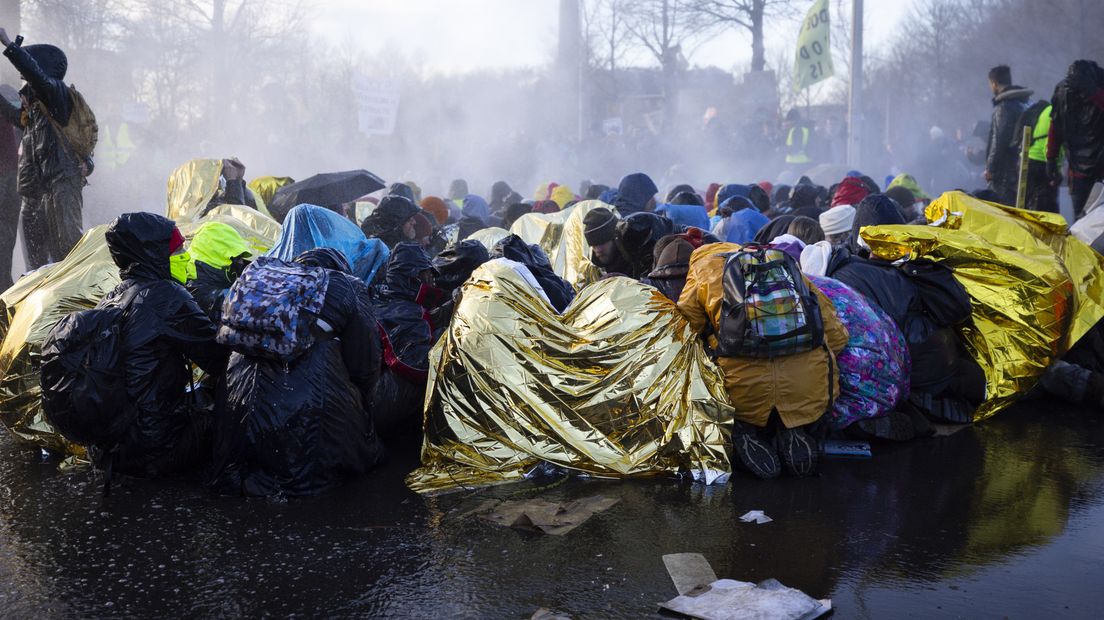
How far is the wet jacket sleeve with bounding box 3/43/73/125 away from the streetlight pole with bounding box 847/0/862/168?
15753mm

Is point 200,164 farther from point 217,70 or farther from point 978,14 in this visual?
point 978,14

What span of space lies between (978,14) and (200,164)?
34.0 m

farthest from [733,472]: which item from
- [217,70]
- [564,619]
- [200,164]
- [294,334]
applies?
[217,70]

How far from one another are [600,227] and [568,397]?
2390mm

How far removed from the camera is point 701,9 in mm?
36844

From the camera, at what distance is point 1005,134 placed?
11156mm

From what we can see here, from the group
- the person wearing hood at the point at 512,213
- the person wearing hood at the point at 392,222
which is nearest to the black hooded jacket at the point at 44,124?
the person wearing hood at the point at 392,222

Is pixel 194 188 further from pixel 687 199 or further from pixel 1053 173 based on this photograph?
pixel 1053 173

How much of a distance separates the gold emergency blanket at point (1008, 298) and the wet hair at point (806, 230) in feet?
3.58

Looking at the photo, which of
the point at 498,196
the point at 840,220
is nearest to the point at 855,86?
the point at 498,196

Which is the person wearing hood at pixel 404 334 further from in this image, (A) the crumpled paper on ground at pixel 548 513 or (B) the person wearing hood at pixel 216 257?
(A) the crumpled paper on ground at pixel 548 513

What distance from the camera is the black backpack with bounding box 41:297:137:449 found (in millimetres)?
4199

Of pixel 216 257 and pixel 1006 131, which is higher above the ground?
pixel 1006 131

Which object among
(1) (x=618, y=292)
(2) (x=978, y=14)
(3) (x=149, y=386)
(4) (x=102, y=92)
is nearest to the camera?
(3) (x=149, y=386)
